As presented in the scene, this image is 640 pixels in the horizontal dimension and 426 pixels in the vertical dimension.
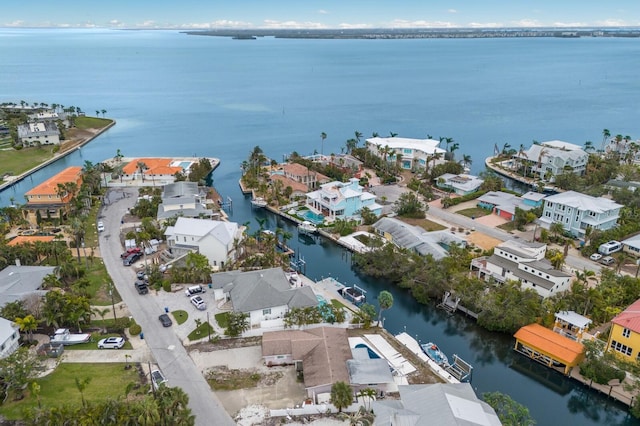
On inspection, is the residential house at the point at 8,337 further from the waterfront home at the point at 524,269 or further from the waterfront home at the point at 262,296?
the waterfront home at the point at 524,269

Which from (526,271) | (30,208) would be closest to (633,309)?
(526,271)

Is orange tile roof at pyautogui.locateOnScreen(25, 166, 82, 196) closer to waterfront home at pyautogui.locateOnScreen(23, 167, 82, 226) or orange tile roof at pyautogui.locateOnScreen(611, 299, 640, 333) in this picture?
waterfront home at pyautogui.locateOnScreen(23, 167, 82, 226)

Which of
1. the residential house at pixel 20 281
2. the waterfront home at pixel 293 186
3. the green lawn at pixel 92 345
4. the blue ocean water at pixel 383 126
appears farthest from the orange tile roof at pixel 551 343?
the waterfront home at pixel 293 186

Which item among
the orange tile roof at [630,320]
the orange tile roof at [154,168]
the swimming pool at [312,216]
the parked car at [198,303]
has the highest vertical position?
the orange tile roof at [630,320]

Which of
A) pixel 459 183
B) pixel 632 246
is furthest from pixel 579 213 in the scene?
pixel 459 183

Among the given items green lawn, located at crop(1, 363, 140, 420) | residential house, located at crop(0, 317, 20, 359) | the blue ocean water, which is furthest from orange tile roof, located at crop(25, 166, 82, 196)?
green lawn, located at crop(1, 363, 140, 420)

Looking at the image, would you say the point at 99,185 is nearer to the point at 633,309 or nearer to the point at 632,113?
the point at 633,309
